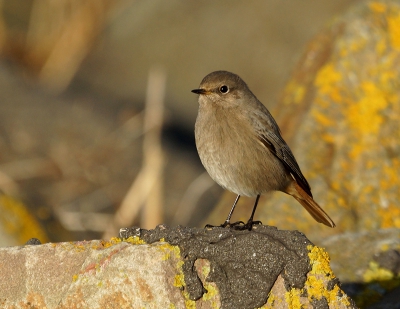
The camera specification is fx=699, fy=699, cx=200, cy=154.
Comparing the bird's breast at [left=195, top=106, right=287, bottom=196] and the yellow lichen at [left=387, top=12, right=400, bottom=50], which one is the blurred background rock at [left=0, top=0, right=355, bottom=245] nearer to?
the yellow lichen at [left=387, top=12, right=400, bottom=50]

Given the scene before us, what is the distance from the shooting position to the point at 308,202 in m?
6.50

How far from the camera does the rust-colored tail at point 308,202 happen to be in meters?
6.44

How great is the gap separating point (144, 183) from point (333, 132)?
7.63ft

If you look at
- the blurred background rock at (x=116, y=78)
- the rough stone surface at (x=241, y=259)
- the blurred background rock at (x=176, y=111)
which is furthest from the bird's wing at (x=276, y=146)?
the blurred background rock at (x=116, y=78)

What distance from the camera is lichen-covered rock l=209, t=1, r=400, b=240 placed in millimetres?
7223

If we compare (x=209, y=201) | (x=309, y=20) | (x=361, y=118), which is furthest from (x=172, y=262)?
(x=309, y=20)

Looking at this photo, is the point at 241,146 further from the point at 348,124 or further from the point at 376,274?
the point at 348,124

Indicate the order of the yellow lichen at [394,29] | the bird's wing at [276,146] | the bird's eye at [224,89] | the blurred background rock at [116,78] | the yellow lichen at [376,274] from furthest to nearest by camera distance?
the blurred background rock at [116,78], the yellow lichen at [394,29], the bird's eye at [224,89], the bird's wing at [276,146], the yellow lichen at [376,274]

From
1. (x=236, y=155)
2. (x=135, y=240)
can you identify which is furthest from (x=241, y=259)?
(x=236, y=155)

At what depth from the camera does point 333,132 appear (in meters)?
7.73

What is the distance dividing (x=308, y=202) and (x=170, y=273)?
2720 mm

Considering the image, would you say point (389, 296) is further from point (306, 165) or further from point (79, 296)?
point (79, 296)

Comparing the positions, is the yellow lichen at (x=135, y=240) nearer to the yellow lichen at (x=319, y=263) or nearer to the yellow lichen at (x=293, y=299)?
the yellow lichen at (x=293, y=299)

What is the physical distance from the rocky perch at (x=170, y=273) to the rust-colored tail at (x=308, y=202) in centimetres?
204
